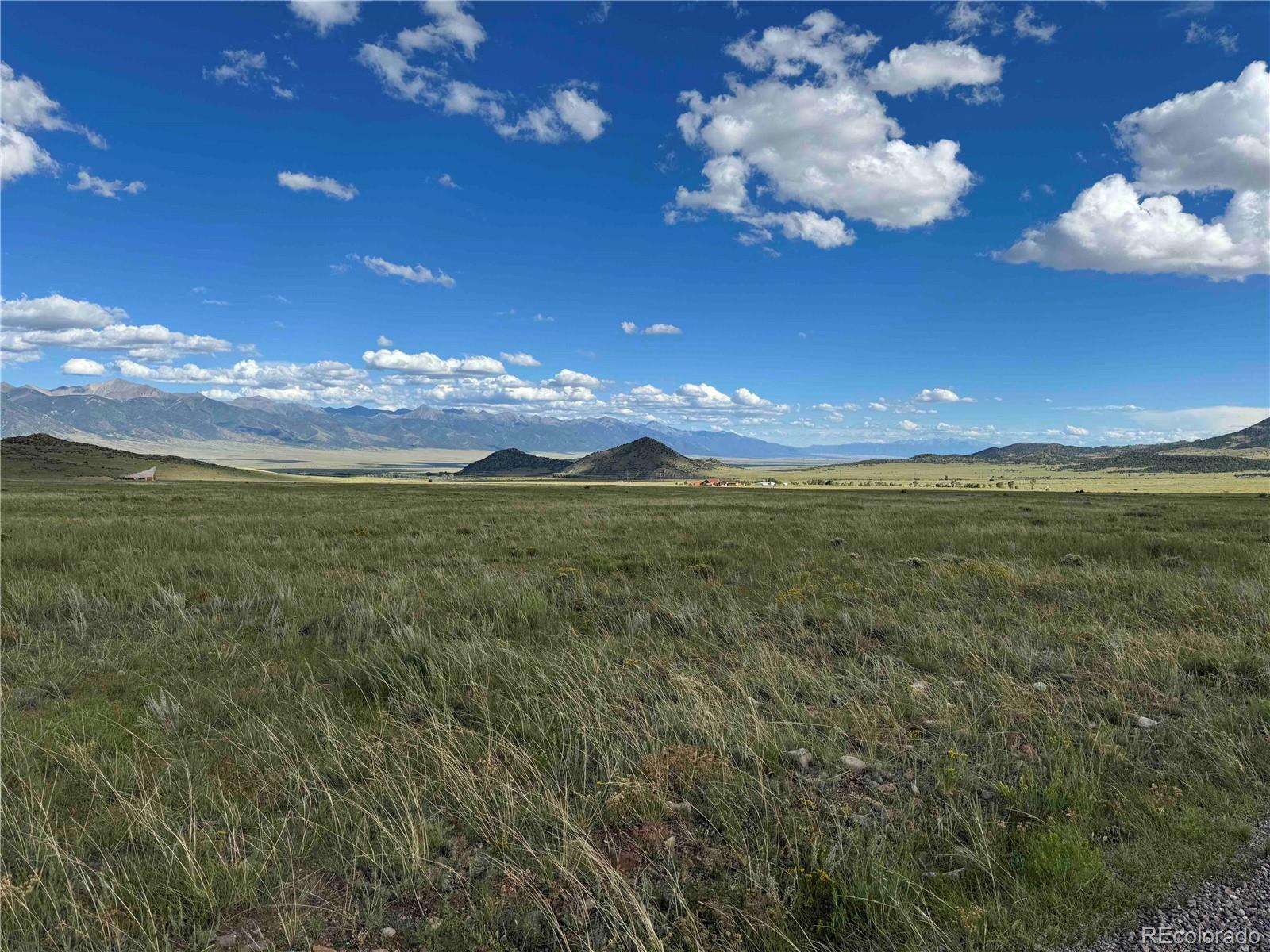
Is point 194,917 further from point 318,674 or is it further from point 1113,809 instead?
point 1113,809

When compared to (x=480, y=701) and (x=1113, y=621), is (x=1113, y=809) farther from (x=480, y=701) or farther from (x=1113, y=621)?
(x=1113, y=621)

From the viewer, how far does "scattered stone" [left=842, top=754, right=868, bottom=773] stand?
189 inches

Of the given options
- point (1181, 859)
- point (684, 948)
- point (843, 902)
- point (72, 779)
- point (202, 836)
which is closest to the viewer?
point (684, 948)

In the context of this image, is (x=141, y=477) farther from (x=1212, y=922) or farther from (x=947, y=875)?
(x=1212, y=922)

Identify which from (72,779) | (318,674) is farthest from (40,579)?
(72,779)

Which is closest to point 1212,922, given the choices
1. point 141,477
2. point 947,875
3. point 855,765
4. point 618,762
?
point 947,875

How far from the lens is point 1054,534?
66.6ft

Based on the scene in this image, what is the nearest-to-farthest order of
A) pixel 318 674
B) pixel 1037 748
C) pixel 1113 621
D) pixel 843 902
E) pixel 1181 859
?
pixel 843 902
pixel 1181 859
pixel 1037 748
pixel 318 674
pixel 1113 621

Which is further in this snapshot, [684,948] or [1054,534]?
[1054,534]

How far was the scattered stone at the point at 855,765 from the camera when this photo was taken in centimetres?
481

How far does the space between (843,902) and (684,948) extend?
0.95 metres
